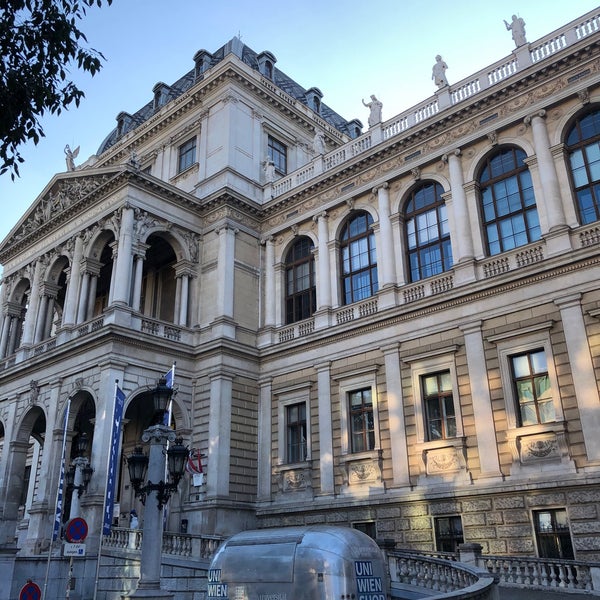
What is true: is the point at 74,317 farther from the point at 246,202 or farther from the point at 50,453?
the point at 246,202

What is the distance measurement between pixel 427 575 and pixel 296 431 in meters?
11.2

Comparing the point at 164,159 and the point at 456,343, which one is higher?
the point at 164,159

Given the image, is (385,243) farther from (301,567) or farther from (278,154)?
(301,567)

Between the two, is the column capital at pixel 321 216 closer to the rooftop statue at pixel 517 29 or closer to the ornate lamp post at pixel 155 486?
the rooftop statue at pixel 517 29

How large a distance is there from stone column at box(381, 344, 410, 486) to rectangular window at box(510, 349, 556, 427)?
402 cm

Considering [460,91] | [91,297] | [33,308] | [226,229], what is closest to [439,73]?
[460,91]

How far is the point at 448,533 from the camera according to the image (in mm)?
19500

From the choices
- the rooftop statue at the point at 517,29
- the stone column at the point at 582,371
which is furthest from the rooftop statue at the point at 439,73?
the stone column at the point at 582,371

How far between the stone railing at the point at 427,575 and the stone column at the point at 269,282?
45.1 feet

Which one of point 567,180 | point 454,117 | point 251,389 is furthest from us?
point 251,389

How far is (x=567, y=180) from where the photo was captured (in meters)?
20.0

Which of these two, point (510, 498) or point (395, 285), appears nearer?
point (510, 498)

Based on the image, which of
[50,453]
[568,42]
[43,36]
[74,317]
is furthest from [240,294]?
[43,36]

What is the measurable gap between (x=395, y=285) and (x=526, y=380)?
6.05 meters
